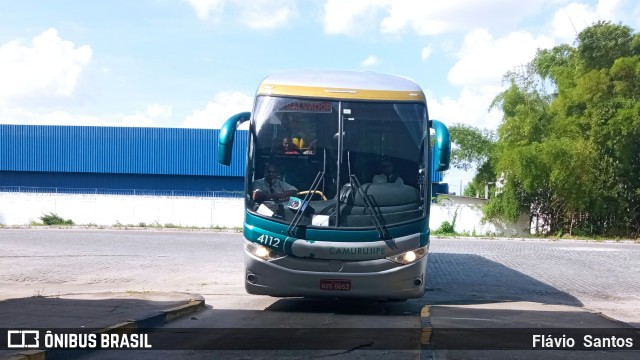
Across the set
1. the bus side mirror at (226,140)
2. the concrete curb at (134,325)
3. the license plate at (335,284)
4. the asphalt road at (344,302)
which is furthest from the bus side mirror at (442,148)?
the concrete curb at (134,325)

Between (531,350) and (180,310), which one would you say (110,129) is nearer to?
(180,310)

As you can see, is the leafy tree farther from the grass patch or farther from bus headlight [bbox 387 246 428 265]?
bus headlight [bbox 387 246 428 265]

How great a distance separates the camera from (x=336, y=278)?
10.5 meters

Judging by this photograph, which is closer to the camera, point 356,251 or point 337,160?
point 356,251

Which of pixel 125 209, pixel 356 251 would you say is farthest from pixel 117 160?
pixel 356 251

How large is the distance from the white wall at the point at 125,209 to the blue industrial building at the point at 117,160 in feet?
28.7

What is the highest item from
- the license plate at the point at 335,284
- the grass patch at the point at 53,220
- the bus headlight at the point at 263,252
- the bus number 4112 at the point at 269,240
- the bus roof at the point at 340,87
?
the bus roof at the point at 340,87

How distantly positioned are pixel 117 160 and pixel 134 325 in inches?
1850

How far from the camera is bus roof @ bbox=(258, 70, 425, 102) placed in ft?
36.8

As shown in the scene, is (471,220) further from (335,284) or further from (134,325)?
(134,325)

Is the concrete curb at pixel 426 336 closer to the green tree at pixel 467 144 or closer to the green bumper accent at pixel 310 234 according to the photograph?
the green bumper accent at pixel 310 234

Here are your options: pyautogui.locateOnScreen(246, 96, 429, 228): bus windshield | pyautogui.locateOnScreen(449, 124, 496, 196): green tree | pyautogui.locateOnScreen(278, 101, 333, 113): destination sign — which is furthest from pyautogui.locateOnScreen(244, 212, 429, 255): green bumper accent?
pyautogui.locateOnScreen(449, 124, 496, 196): green tree

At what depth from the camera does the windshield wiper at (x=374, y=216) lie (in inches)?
416

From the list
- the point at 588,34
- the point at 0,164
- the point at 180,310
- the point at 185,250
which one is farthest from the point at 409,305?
the point at 0,164
